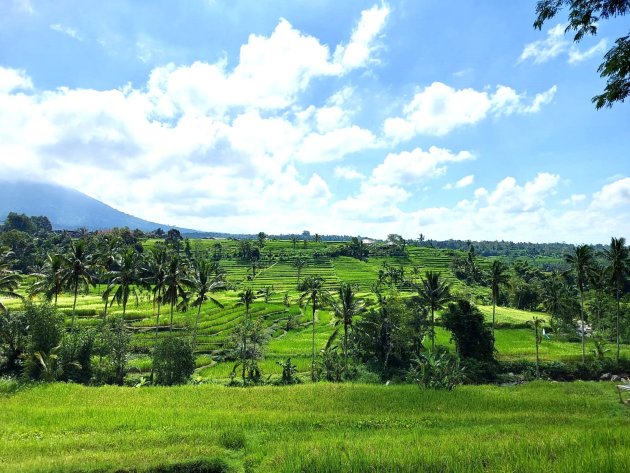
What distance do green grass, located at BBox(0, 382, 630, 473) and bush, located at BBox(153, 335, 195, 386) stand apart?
738cm

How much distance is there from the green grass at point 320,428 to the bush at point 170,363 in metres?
7.38

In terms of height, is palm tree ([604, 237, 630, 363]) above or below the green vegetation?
above

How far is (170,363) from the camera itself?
41.1 metres

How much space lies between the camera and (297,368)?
53.2 meters

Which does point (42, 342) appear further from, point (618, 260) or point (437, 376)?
point (618, 260)

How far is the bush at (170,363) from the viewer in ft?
135

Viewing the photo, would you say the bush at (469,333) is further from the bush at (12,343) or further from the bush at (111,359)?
the bush at (12,343)

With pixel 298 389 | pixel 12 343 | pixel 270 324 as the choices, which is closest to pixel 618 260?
pixel 298 389

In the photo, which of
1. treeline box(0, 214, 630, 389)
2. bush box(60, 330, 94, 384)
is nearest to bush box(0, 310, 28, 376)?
treeline box(0, 214, 630, 389)

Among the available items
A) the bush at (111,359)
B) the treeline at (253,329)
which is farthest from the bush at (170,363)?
the bush at (111,359)

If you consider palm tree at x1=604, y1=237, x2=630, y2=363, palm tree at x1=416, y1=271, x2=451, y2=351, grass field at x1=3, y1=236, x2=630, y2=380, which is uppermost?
palm tree at x1=604, y1=237, x2=630, y2=363

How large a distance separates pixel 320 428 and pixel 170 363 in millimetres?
24132

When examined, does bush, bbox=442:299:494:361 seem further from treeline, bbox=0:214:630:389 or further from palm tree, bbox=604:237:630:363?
palm tree, bbox=604:237:630:363

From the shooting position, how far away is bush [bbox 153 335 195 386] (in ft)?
135
